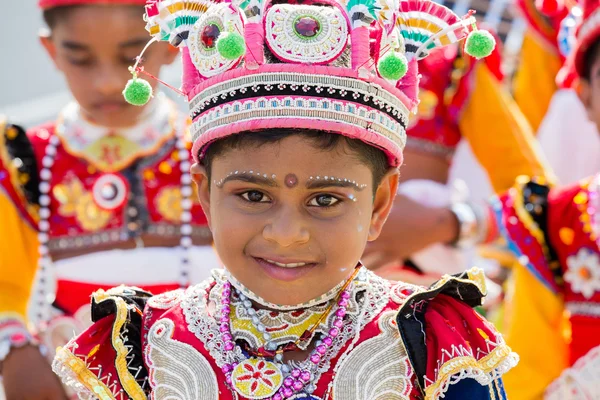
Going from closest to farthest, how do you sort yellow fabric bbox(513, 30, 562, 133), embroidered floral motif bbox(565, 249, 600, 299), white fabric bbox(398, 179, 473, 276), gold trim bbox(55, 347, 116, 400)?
gold trim bbox(55, 347, 116, 400) → embroidered floral motif bbox(565, 249, 600, 299) → white fabric bbox(398, 179, 473, 276) → yellow fabric bbox(513, 30, 562, 133)

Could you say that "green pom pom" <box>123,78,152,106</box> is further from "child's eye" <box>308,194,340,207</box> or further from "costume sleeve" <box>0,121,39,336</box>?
"costume sleeve" <box>0,121,39,336</box>

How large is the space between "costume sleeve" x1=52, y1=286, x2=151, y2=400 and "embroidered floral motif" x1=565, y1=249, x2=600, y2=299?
1.58 meters

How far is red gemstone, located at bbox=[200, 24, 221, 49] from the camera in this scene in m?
2.31

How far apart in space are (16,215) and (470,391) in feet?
6.64

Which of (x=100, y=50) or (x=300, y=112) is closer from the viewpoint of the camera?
(x=300, y=112)

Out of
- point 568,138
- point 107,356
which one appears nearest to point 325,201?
point 107,356

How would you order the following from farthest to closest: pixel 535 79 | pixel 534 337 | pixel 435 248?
pixel 535 79 → pixel 435 248 → pixel 534 337

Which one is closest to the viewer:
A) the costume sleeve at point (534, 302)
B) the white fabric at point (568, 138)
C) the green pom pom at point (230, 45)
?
the green pom pom at point (230, 45)

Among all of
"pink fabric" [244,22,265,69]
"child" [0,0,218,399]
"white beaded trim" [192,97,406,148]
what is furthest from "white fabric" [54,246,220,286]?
"pink fabric" [244,22,265,69]

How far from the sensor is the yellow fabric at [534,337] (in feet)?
11.4

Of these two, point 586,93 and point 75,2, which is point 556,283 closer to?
point 586,93

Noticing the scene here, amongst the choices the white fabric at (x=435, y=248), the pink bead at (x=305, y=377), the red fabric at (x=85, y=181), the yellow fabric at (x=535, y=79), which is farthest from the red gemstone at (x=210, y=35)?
the yellow fabric at (x=535, y=79)

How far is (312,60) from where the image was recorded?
2.24m

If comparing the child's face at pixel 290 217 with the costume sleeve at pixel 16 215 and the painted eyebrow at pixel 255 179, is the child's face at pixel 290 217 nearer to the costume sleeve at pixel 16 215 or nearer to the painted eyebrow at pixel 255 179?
the painted eyebrow at pixel 255 179
